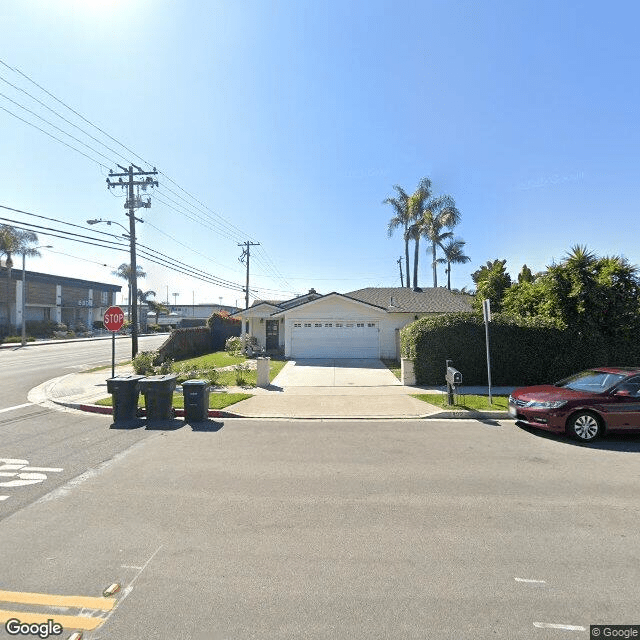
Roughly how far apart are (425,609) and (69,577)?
2.84 meters

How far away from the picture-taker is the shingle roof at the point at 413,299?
22.4 meters

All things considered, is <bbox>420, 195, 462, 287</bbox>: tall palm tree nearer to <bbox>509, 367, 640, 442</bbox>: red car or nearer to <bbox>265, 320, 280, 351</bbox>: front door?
<bbox>265, 320, 280, 351</bbox>: front door

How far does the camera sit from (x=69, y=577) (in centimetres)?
311

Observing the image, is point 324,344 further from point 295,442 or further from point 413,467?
point 413,467

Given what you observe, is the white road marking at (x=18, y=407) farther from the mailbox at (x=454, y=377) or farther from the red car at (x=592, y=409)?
the red car at (x=592, y=409)

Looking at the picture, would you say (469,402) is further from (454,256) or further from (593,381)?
(454,256)

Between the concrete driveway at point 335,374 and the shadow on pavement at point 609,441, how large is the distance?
19.8ft

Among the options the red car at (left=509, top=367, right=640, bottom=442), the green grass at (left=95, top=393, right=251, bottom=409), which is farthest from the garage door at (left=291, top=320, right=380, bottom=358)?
the red car at (left=509, top=367, right=640, bottom=442)

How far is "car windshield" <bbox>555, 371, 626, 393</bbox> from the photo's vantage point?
7501 millimetres

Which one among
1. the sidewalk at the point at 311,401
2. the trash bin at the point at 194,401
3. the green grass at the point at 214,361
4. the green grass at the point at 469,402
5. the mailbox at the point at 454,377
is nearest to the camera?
the trash bin at the point at 194,401

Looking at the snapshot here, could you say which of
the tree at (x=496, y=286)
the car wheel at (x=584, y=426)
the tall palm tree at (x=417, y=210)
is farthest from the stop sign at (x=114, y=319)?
the tall palm tree at (x=417, y=210)

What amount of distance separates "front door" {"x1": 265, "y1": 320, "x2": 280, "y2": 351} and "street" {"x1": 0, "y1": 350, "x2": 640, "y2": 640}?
1923cm

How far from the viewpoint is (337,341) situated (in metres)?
21.5

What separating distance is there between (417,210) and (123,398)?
3221cm
